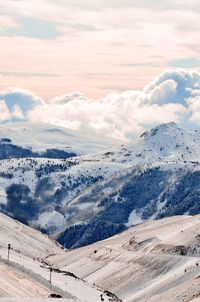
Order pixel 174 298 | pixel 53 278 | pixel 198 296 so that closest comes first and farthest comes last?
pixel 198 296 → pixel 174 298 → pixel 53 278

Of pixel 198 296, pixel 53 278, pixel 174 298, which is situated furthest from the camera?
pixel 53 278

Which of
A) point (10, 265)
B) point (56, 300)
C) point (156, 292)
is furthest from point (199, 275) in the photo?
point (56, 300)

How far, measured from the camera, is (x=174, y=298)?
165 m

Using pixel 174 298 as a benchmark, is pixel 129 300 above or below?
below

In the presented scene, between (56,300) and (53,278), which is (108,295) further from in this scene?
(56,300)

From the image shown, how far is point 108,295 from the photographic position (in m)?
175

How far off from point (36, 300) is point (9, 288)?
88.8 feet

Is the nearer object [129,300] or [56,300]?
[56,300]

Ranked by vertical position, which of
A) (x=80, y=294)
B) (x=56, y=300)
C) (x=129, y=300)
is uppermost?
(x=56, y=300)

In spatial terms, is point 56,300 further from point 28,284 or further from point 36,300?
point 28,284

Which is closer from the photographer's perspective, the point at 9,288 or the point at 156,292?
the point at 9,288

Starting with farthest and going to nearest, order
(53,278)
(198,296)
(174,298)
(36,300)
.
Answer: (53,278)
(174,298)
(198,296)
(36,300)

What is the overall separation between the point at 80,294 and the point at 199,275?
138 ft

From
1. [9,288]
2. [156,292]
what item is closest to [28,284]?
[9,288]
